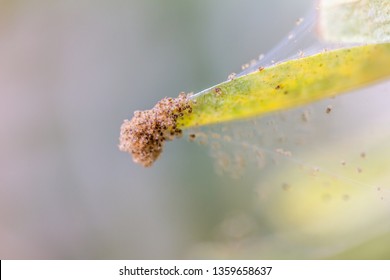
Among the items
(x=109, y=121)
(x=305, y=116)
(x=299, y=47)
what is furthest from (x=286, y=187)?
(x=109, y=121)

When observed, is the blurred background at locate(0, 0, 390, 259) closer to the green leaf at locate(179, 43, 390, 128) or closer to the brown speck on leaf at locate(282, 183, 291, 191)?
the brown speck on leaf at locate(282, 183, 291, 191)

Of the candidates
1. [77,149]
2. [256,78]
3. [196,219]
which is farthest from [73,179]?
[256,78]

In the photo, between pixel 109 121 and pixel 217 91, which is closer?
pixel 217 91

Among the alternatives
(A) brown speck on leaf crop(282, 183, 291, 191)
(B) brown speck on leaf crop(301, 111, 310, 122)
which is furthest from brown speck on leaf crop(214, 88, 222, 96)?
(A) brown speck on leaf crop(282, 183, 291, 191)

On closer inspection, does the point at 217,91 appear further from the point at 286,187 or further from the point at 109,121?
the point at 109,121
